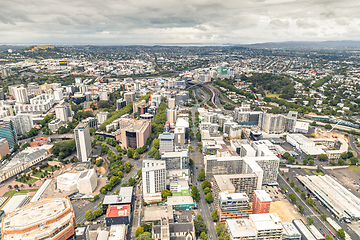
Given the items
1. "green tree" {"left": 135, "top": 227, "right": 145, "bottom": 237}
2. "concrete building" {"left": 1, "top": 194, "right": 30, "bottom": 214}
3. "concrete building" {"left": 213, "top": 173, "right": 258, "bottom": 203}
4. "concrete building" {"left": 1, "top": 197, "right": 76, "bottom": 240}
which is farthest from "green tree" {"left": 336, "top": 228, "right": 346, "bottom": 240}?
"concrete building" {"left": 1, "top": 194, "right": 30, "bottom": 214}

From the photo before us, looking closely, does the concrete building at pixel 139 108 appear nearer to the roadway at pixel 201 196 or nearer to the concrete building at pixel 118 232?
the roadway at pixel 201 196

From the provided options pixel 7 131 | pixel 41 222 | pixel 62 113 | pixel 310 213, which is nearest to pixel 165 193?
pixel 41 222

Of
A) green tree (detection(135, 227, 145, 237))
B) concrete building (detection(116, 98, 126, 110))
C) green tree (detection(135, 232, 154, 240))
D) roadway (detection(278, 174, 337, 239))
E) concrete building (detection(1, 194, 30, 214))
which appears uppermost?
concrete building (detection(116, 98, 126, 110))

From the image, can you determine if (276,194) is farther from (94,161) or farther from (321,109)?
(321,109)

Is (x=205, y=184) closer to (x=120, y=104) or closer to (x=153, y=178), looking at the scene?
(x=153, y=178)

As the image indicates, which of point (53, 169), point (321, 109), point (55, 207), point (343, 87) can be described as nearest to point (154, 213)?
point (55, 207)

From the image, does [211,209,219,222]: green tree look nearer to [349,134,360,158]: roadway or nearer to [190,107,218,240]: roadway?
[190,107,218,240]: roadway

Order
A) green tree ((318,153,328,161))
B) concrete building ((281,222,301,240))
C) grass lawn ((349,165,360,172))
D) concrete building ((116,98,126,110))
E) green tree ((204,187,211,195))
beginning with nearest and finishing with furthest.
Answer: concrete building ((281,222,301,240))
green tree ((204,187,211,195))
grass lawn ((349,165,360,172))
green tree ((318,153,328,161))
concrete building ((116,98,126,110))

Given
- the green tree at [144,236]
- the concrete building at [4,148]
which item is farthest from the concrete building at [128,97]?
the green tree at [144,236]
